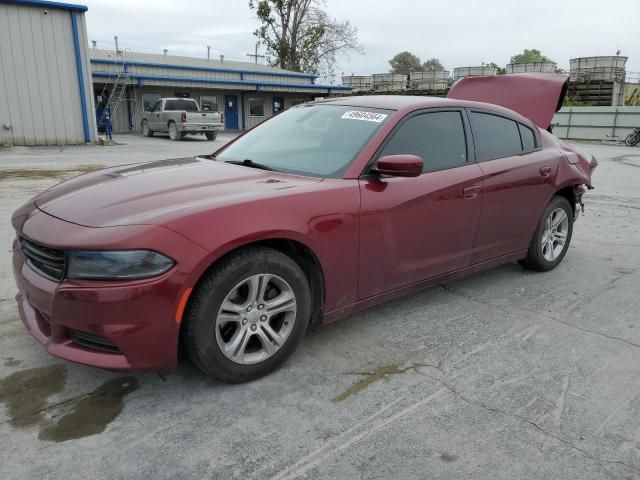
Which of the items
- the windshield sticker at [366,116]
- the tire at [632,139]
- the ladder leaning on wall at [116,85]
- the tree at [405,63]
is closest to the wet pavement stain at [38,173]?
the windshield sticker at [366,116]

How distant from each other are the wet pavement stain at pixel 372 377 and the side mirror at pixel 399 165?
44.7 inches

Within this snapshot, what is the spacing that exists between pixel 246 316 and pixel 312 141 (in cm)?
144

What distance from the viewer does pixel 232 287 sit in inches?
101

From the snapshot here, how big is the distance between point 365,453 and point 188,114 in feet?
70.7

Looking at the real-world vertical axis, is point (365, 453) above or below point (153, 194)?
below

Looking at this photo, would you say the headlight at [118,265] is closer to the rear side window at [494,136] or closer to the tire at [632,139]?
the rear side window at [494,136]

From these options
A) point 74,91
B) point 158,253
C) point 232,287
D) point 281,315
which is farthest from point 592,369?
point 74,91

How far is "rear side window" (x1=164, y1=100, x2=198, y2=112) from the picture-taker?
2352cm

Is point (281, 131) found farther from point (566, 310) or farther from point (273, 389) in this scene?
point (566, 310)

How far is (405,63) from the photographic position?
83.8 m

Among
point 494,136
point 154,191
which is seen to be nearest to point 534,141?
point 494,136

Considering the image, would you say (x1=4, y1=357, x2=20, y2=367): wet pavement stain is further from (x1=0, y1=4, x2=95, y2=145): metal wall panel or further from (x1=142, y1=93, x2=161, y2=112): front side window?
(x1=142, y1=93, x2=161, y2=112): front side window

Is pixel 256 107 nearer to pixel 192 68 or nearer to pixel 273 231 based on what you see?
pixel 192 68

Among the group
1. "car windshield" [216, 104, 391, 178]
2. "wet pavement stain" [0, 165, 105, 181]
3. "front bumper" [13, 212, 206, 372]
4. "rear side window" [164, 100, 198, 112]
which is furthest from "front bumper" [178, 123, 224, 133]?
"front bumper" [13, 212, 206, 372]
